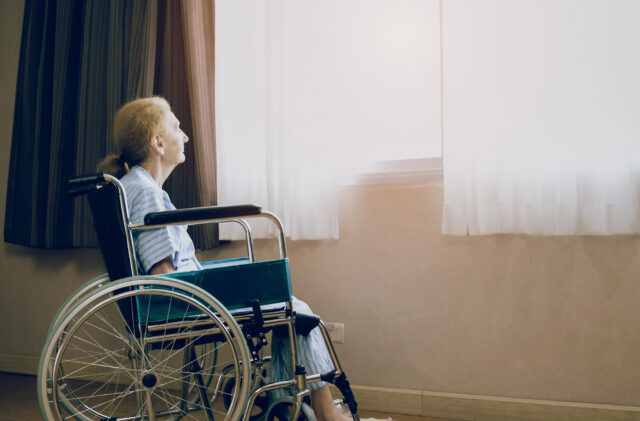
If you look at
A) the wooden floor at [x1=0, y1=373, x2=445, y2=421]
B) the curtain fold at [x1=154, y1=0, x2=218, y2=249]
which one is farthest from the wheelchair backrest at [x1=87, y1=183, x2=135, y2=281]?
the wooden floor at [x1=0, y1=373, x2=445, y2=421]

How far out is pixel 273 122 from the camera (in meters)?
2.01

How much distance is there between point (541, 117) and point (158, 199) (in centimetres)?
126

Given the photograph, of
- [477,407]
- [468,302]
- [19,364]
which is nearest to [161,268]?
[468,302]

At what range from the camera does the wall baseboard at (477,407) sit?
65.0 inches

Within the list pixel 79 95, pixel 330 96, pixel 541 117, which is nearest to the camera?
pixel 541 117

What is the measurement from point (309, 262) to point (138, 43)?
1237 millimetres

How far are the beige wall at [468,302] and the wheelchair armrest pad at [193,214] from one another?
87 centimetres

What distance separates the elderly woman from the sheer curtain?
45cm

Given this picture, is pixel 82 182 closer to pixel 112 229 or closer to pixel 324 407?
pixel 112 229

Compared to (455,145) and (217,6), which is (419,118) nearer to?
(455,145)

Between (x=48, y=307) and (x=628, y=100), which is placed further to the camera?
(x=48, y=307)

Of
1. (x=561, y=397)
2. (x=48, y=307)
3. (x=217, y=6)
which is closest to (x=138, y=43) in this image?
(x=217, y=6)

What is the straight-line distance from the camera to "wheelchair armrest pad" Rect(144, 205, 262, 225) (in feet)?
3.89

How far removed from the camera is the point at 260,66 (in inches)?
81.4
